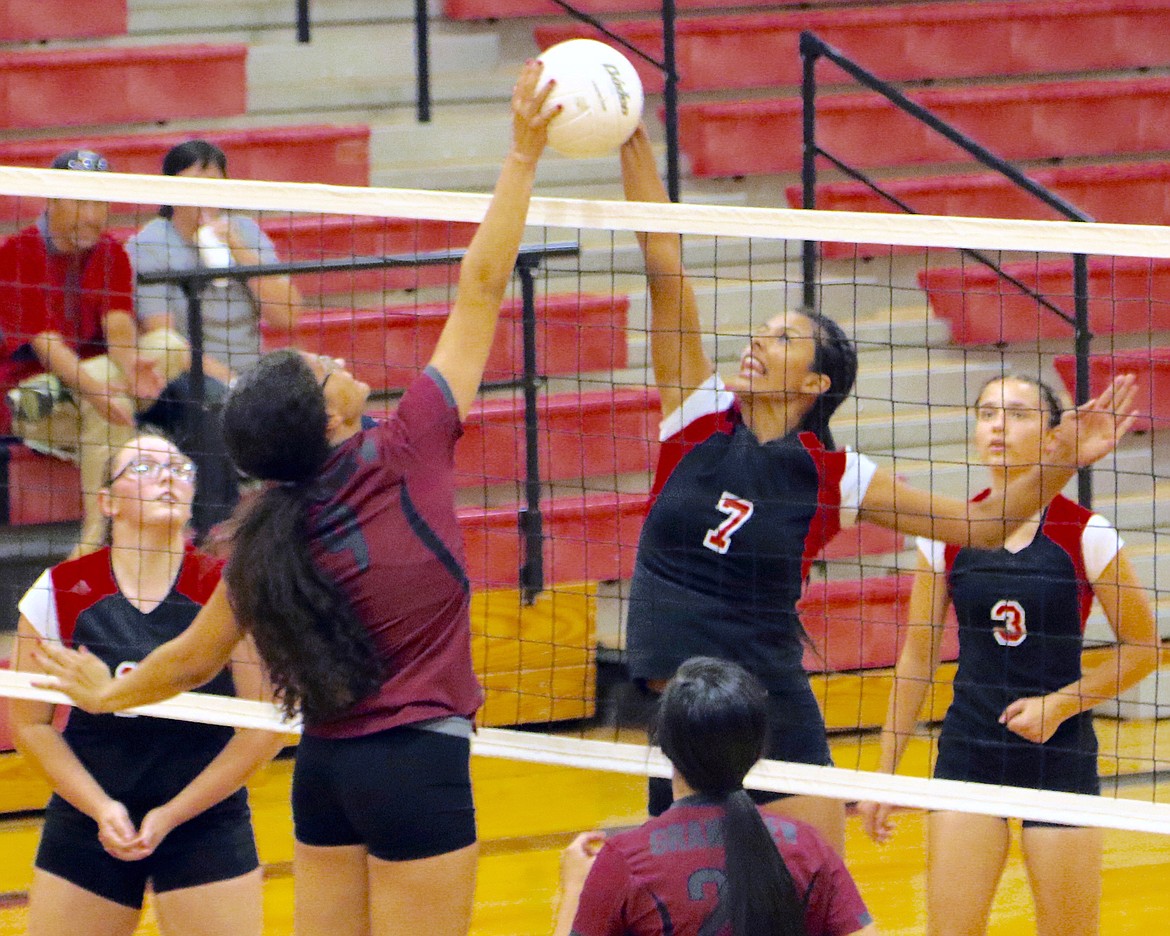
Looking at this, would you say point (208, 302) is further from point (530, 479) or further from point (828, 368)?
point (828, 368)

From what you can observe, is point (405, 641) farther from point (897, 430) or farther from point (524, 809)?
point (897, 430)

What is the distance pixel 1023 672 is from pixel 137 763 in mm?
1834

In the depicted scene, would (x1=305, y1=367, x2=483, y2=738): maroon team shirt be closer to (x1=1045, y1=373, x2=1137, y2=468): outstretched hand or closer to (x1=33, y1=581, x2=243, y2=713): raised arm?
(x1=33, y1=581, x2=243, y2=713): raised arm

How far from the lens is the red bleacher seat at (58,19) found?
7.14 metres

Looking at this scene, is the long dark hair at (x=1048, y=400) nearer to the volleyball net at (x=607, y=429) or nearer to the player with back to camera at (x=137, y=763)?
the volleyball net at (x=607, y=429)

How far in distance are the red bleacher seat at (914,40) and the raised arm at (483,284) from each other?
4424 mm

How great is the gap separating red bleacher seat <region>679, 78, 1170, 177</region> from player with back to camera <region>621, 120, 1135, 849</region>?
3657 millimetres

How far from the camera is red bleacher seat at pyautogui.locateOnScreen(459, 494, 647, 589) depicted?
19.3 feet

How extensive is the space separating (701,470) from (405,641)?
884 millimetres

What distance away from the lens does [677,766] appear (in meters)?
2.57

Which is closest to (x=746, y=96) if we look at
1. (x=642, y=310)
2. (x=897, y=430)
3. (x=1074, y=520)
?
(x=642, y=310)

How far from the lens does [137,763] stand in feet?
11.8

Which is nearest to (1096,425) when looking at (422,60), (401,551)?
(401,551)

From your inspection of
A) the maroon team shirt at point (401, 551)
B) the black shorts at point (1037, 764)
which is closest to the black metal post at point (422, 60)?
the black shorts at point (1037, 764)
